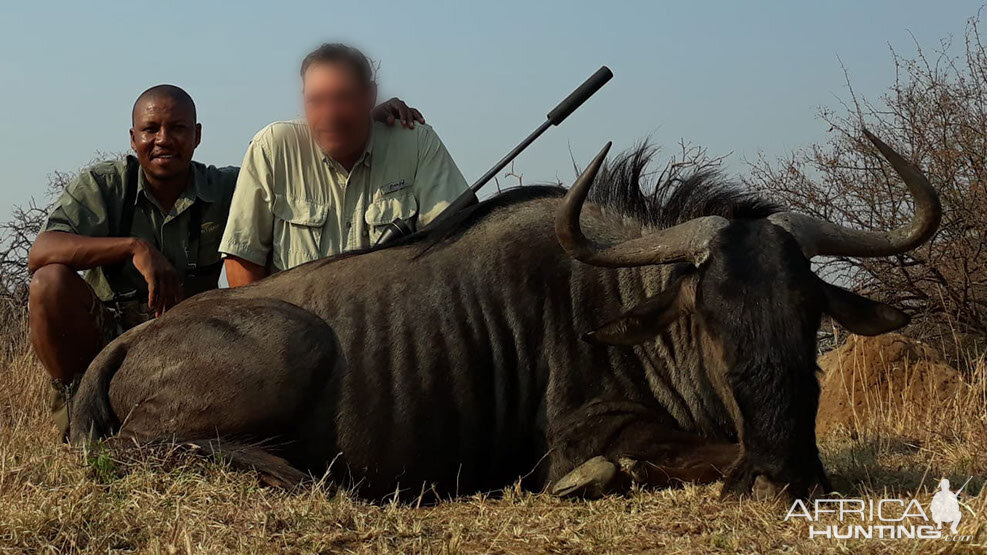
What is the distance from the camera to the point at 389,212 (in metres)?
6.19

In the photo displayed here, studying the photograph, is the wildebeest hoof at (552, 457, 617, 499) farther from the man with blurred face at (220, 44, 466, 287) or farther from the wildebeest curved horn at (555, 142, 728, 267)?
the man with blurred face at (220, 44, 466, 287)

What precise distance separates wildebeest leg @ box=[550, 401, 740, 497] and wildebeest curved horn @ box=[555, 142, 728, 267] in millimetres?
623

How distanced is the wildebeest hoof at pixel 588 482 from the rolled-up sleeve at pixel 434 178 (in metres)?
2.12

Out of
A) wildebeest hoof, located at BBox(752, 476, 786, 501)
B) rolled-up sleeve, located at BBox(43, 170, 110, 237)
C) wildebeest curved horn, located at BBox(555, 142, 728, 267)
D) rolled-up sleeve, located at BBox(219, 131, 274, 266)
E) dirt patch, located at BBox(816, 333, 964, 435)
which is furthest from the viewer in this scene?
dirt patch, located at BBox(816, 333, 964, 435)

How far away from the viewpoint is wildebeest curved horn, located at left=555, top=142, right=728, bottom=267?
170 inches

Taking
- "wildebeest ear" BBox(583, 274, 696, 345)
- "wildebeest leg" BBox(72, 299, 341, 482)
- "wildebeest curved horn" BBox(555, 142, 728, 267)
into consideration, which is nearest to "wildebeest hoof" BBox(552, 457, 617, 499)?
"wildebeest ear" BBox(583, 274, 696, 345)

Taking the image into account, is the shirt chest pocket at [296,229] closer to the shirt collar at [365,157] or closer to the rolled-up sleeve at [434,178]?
the shirt collar at [365,157]

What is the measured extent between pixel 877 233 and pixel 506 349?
5.24 feet

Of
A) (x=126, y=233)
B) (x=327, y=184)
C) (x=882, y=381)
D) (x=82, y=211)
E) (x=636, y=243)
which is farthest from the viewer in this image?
(x=882, y=381)

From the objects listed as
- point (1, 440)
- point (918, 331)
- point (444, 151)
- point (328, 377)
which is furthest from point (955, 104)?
point (1, 440)

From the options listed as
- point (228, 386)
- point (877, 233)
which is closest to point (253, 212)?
point (228, 386)

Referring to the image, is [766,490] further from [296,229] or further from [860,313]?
[296,229]

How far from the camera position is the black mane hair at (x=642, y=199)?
4.79 meters

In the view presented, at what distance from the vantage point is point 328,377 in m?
4.69
